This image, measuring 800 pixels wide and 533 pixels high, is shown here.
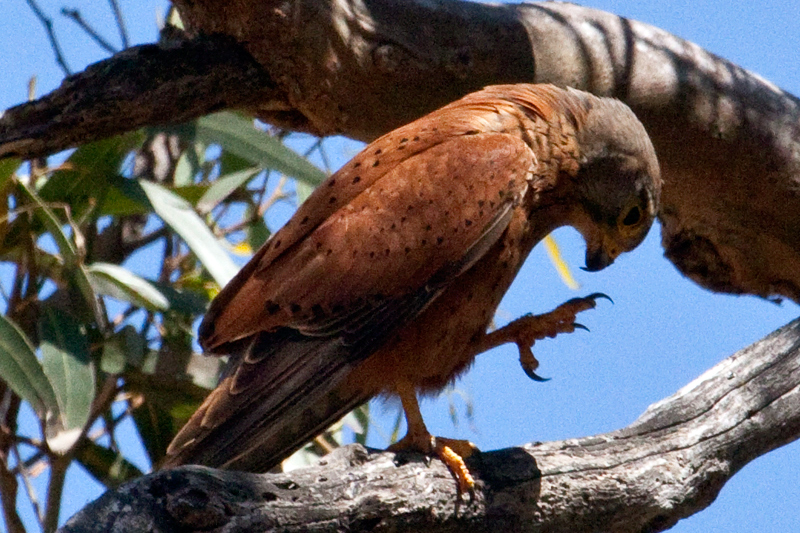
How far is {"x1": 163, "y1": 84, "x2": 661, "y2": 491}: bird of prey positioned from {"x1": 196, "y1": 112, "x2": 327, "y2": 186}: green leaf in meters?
1.07

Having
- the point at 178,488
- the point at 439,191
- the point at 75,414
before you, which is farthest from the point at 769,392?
the point at 75,414

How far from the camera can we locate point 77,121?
3.38 metres

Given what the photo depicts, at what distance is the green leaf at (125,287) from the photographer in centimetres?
440

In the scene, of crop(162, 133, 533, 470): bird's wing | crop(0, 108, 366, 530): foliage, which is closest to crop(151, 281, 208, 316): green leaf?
crop(0, 108, 366, 530): foliage

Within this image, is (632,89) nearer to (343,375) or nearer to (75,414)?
(343,375)

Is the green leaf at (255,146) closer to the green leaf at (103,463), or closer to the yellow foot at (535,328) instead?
the yellow foot at (535,328)

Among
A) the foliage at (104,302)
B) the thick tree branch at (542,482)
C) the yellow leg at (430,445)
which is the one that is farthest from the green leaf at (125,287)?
the thick tree branch at (542,482)

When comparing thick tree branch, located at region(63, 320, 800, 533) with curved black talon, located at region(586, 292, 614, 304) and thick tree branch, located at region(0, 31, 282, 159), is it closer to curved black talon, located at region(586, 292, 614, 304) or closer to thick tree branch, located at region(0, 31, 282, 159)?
curved black talon, located at region(586, 292, 614, 304)

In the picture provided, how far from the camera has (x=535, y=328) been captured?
11.6 feet

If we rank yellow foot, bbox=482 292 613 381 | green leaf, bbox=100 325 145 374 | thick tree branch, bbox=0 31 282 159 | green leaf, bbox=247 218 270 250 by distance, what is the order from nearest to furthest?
thick tree branch, bbox=0 31 282 159 < yellow foot, bbox=482 292 613 381 < green leaf, bbox=100 325 145 374 < green leaf, bbox=247 218 270 250

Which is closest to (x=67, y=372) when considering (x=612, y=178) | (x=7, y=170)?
(x=7, y=170)

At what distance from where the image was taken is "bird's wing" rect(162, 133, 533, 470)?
2980 millimetres

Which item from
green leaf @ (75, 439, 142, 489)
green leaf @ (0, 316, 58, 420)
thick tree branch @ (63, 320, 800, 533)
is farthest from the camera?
green leaf @ (75, 439, 142, 489)

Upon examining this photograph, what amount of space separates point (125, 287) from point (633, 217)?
7.03ft
